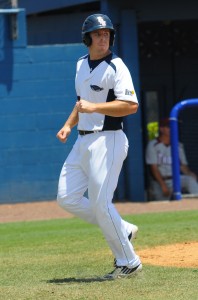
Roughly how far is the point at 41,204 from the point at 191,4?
4.42m

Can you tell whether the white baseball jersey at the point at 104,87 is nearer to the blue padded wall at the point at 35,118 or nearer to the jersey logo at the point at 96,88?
the jersey logo at the point at 96,88

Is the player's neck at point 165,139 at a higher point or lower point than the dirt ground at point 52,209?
higher

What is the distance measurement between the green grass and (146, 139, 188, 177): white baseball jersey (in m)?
2.58

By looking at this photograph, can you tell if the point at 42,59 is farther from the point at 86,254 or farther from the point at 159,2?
the point at 86,254

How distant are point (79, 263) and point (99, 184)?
4.56 ft

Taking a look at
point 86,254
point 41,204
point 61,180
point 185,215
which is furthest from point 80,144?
point 41,204

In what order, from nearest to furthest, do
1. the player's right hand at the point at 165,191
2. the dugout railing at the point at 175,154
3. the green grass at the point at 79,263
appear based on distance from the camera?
1. the green grass at the point at 79,263
2. the dugout railing at the point at 175,154
3. the player's right hand at the point at 165,191

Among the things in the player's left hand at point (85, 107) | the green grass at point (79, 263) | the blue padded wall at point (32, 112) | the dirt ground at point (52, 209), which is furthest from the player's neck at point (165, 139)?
the player's left hand at point (85, 107)

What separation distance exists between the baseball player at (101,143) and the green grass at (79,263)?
0.39 meters

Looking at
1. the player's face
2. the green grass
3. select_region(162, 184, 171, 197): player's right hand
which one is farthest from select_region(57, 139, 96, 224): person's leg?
select_region(162, 184, 171, 197): player's right hand

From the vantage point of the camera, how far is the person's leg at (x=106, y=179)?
22.5 feet

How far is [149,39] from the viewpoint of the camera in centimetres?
1805

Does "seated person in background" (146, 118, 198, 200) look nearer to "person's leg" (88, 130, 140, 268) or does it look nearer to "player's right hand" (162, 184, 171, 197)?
"player's right hand" (162, 184, 171, 197)

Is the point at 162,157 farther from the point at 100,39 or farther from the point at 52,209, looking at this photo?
the point at 100,39
